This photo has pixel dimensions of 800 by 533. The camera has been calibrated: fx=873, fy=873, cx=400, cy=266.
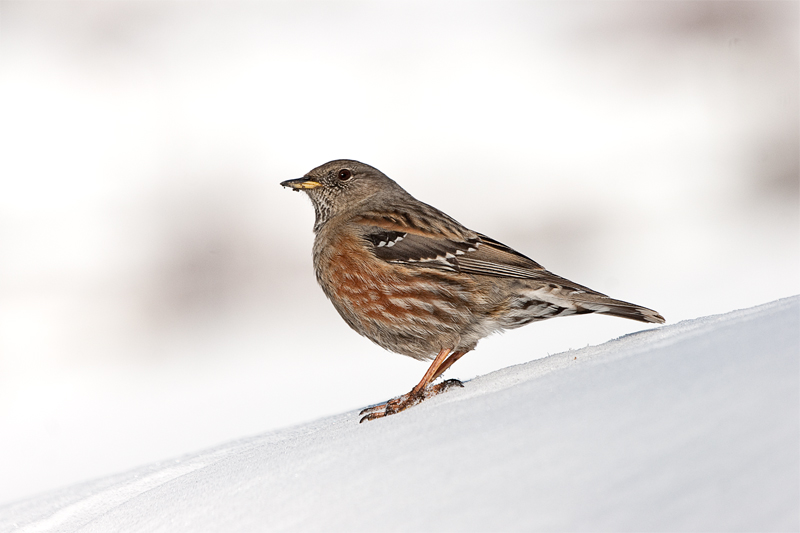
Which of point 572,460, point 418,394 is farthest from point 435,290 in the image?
point 572,460

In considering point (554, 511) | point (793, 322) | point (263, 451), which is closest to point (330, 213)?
point (263, 451)

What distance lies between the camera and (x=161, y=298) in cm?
1308

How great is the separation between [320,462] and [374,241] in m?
2.18

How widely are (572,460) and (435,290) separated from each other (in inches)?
92.8

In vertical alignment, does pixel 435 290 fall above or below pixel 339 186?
below

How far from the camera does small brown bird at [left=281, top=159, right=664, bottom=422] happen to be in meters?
4.20

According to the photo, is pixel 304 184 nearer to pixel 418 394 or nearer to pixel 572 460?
pixel 418 394

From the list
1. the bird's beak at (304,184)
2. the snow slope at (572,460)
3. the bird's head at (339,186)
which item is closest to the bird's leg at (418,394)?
the snow slope at (572,460)

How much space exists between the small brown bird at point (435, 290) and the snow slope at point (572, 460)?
1.31m

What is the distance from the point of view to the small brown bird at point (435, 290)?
420 cm

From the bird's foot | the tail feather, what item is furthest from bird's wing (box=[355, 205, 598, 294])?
the bird's foot

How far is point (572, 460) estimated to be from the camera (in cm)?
192

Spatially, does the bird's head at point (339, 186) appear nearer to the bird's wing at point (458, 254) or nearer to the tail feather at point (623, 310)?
the bird's wing at point (458, 254)

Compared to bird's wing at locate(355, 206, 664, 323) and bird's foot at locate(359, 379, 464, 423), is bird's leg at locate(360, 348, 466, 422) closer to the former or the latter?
bird's foot at locate(359, 379, 464, 423)
